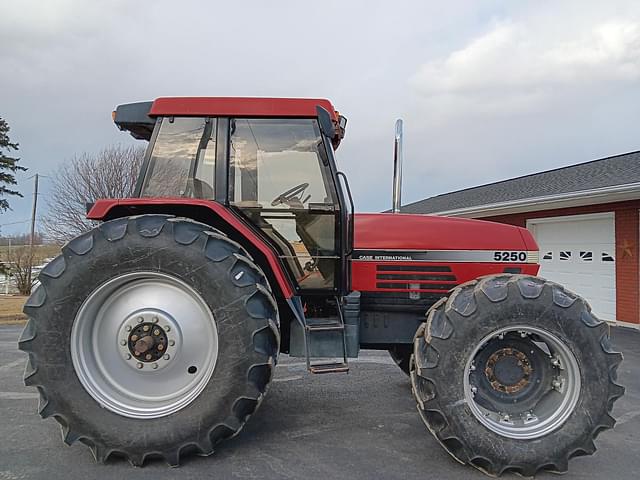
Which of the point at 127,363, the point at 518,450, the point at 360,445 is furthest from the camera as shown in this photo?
the point at 360,445

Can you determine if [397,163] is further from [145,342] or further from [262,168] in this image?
[145,342]

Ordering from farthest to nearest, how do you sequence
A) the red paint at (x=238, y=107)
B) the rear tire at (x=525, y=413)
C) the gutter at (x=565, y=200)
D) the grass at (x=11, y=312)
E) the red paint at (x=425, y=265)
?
1. the grass at (x=11, y=312)
2. the gutter at (x=565, y=200)
3. the red paint at (x=425, y=265)
4. the red paint at (x=238, y=107)
5. the rear tire at (x=525, y=413)

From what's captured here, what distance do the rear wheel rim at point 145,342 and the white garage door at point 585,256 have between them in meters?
8.98

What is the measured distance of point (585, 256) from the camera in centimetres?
957

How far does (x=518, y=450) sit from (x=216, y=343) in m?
1.91

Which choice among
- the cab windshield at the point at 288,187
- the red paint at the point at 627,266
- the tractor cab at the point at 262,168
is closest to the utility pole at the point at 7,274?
the tractor cab at the point at 262,168

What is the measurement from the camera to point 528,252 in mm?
3570

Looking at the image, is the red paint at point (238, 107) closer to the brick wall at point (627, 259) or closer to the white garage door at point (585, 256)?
the brick wall at point (627, 259)

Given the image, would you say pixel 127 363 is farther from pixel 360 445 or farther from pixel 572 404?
pixel 572 404

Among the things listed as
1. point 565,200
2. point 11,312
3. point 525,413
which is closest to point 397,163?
point 525,413

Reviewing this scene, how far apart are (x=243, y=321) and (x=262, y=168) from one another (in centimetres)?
114

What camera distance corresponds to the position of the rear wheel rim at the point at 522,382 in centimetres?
278

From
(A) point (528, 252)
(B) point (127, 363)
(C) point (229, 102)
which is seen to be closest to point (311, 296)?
(B) point (127, 363)

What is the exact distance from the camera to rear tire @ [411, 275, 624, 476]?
2.70 metres
